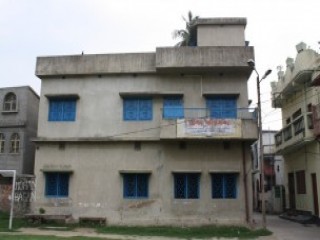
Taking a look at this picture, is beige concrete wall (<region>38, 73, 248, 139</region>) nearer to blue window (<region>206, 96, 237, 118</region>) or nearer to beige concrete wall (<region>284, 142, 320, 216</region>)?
blue window (<region>206, 96, 237, 118</region>)

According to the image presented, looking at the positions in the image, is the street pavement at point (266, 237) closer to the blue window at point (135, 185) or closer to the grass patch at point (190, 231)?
the grass patch at point (190, 231)

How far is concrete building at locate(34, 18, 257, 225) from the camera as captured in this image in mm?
20016

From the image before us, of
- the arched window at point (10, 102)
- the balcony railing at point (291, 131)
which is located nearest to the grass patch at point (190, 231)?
the balcony railing at point (291, 131)

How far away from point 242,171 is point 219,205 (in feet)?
6.43

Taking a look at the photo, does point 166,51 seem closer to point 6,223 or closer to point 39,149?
point 39,149

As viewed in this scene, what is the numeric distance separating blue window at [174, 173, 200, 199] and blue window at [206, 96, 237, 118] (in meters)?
3.15

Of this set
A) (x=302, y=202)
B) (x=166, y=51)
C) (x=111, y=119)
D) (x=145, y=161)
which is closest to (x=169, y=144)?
(x=145, y=161)

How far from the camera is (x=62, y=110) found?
71.7ft

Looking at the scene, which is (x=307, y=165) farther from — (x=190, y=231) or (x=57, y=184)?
(x=57, y=184)

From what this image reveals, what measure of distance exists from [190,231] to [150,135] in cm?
512

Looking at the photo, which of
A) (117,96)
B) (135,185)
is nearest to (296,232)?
(135,185)

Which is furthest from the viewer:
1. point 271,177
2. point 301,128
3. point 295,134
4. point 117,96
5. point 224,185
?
point 271,177

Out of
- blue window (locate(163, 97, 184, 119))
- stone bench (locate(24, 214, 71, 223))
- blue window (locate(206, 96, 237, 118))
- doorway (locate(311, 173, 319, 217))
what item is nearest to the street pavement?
stone bench (locate(24, 214, 71, 223))

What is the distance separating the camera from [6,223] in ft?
65.6
